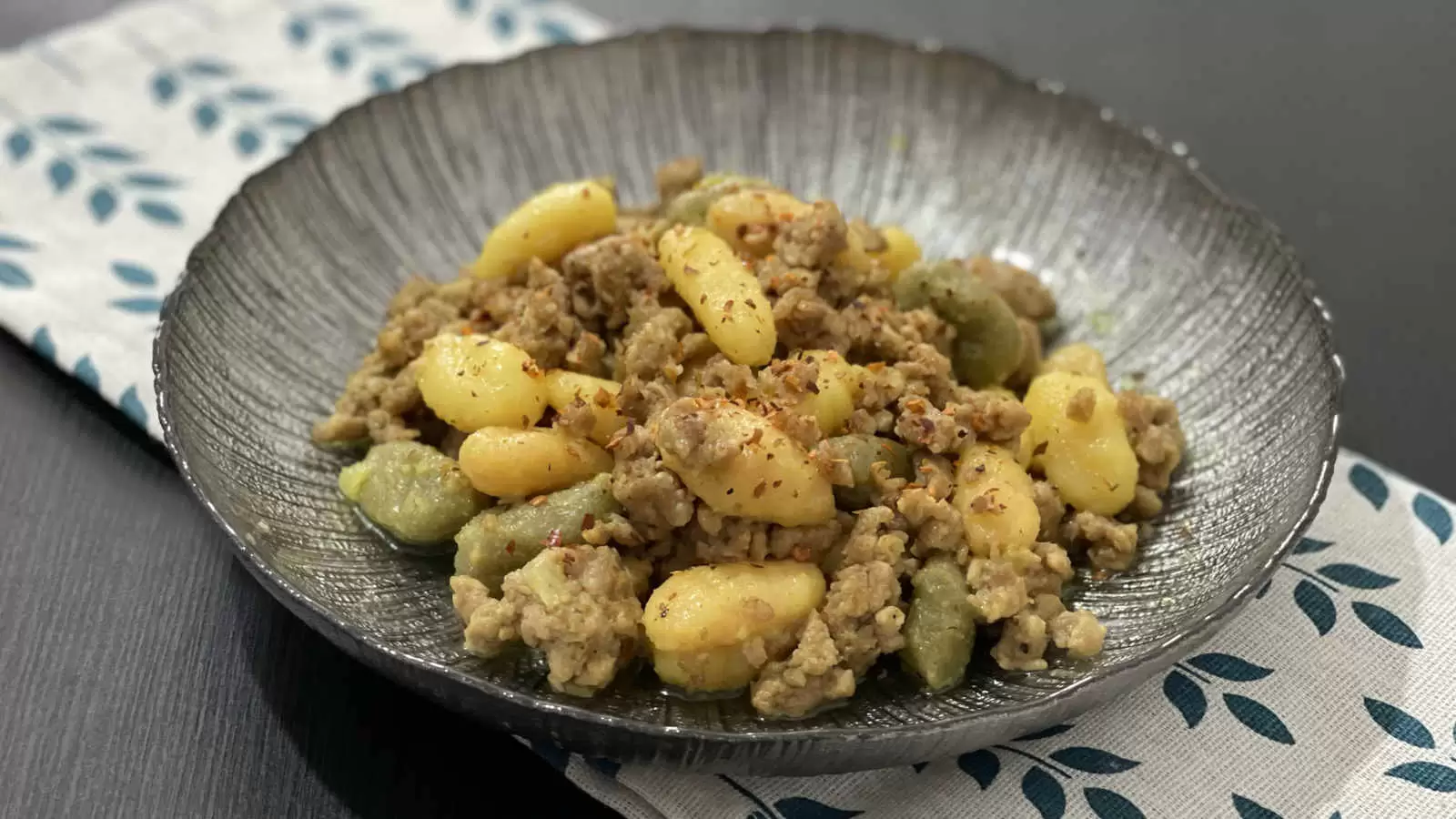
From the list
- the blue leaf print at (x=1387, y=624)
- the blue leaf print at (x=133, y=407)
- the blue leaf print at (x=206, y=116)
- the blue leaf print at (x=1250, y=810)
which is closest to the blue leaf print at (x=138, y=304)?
the blue leaf print at (x=133, y=407)

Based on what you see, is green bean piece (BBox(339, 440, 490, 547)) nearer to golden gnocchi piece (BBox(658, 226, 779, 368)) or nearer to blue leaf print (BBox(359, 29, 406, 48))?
golden gnocchi piece (BBox(658, 226, 779, 368))

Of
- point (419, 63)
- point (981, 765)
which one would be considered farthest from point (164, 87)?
point (981, 765)

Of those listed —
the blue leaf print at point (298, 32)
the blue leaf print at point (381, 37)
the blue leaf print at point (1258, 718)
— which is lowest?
the blue leaf print at point (1258, 718)

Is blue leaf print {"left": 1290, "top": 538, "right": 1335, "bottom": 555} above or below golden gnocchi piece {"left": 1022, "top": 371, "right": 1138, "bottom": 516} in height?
below

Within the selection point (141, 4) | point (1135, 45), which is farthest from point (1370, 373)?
point (141, 4)

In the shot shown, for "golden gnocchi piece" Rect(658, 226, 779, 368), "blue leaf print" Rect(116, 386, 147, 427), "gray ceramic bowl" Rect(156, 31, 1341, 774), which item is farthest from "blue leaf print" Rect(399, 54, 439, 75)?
"golden gnocchi piece" Rect(658, 226, 779, 368)

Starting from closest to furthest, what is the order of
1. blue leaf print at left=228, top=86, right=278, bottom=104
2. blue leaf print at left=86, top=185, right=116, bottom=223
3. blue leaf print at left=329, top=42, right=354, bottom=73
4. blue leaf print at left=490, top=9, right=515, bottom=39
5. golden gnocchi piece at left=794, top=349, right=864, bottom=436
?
golden gnocchi piece at left=794, top=349, right=864, bottom=436, blue leaf print at left=86, top=185, right=116, bottom=223, blue leaf print at left=228, top=86, right=278, bottom=104, blue leaf print at left=329, top=42, right=354, bottom=73, blue leaf print at left=490, top=9, right=515, bottom=39

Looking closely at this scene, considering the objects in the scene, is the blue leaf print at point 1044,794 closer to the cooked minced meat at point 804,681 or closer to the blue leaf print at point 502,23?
the cooked minced meat at point 804,681

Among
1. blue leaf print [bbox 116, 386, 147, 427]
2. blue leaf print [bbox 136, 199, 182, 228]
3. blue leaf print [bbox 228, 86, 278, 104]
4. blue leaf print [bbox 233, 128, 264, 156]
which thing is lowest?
blue leaf print [bbox 116, 386, 147, 427]
